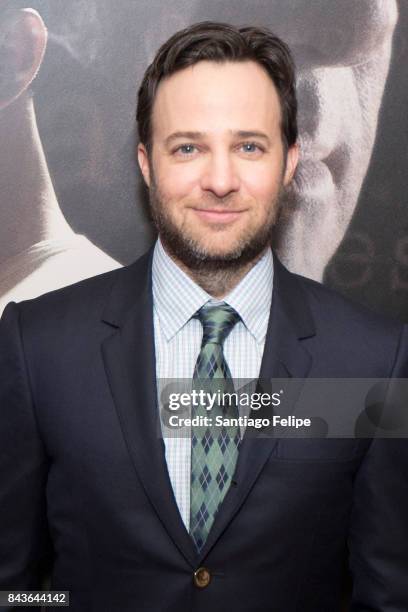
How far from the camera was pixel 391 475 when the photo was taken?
1601 millimetres

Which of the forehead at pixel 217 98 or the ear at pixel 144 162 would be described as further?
the ear at pixel 144 162

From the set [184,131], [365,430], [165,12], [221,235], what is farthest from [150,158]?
[365,430]

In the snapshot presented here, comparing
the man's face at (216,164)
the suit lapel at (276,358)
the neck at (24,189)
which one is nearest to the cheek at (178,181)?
the man's face at (216,164)

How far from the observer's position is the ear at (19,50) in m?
1.78

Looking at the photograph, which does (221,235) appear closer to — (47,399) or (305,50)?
(47,399)

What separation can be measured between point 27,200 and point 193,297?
0.57 meters

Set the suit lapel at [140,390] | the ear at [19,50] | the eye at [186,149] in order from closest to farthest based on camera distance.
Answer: the suit lapel at [140,390] < the eye at [186,149] < the ear at [19,50]

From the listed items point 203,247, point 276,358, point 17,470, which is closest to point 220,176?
point 203,247

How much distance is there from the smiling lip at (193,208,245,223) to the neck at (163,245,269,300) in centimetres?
12

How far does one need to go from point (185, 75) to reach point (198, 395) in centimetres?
69

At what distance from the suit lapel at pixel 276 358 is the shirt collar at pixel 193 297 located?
0.03m

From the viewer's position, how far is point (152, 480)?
4.70 ft

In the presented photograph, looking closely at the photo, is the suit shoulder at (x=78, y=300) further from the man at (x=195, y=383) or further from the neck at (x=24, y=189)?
the neck at (x=24, y=189)

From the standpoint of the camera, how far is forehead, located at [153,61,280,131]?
1.50 metres
